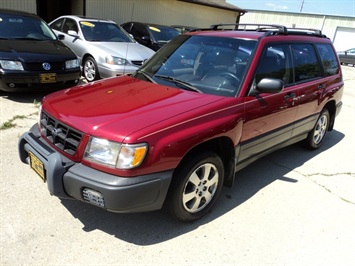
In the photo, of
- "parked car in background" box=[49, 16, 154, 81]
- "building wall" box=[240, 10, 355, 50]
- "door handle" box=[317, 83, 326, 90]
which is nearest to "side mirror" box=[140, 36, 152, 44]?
"parked car in background" box=[49, 16, 154, 81]

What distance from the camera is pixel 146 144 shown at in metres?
2.34

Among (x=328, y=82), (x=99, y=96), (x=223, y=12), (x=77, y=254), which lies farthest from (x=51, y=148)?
(x=223, y=12)

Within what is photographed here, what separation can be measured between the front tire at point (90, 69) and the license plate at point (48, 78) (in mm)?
Result: 1459

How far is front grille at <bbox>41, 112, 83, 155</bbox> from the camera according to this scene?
2.53 metres

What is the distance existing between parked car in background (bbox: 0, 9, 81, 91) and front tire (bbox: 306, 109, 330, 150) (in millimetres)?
4606

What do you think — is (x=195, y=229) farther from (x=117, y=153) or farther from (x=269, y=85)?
(x=269, y=85)

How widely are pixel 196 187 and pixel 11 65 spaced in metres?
4.41

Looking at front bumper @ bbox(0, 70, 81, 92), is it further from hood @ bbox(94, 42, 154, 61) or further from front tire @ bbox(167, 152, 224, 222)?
front tire @ bbox(167, 152, 224, 222)

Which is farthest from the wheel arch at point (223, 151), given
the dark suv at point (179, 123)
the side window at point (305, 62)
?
the side window at point (305, 62)

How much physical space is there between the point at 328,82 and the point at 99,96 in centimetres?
351

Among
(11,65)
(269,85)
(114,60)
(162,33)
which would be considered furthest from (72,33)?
(269,85)

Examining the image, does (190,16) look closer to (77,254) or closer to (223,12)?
(223,12)

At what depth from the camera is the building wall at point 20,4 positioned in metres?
10.5

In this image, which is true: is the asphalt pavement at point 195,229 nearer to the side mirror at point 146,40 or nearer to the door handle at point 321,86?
the door handle at point 321,86
